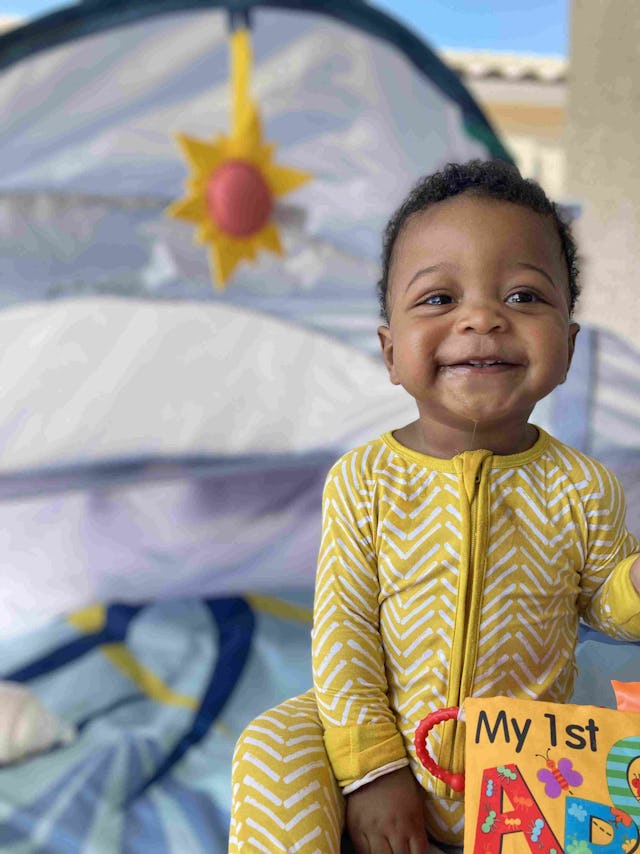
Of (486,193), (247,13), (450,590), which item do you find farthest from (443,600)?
(247,13)

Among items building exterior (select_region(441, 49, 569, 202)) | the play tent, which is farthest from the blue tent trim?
building exterior (select_region(441, 49, 569, 202))

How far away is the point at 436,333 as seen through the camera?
21.3 inches

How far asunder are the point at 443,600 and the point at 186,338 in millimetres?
969

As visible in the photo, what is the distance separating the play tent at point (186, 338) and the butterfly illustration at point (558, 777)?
635mm

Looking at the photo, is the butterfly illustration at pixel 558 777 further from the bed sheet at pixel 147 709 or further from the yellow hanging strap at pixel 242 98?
the yellow hanging strap at pixel 242 98

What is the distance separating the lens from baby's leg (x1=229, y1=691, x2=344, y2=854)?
0.51m

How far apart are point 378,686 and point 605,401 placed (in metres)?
0.71

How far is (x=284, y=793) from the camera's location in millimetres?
524

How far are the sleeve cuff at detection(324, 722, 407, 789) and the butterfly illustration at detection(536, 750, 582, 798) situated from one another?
0.39 ft

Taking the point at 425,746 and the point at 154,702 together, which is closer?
the point at 425,746

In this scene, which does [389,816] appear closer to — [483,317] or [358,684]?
[358,684]

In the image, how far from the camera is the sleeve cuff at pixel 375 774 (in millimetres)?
544

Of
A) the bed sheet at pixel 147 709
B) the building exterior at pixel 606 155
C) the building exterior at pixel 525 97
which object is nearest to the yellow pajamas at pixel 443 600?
the bed sheet at pixel 147 709

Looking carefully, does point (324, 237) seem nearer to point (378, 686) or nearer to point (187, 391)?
point (187, 391)
